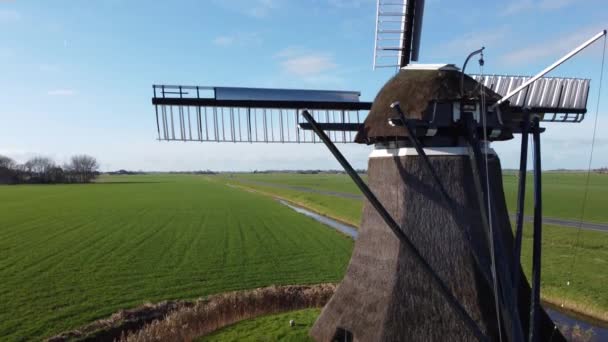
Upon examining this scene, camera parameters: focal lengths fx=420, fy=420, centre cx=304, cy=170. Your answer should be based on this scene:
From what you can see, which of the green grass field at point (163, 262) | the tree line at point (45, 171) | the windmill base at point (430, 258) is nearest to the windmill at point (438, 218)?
the windmill base at point (430, 258)

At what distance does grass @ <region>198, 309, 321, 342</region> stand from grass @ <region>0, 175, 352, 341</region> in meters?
6.02

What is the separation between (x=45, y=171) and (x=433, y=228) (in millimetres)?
152715

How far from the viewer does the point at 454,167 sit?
22.7 ft

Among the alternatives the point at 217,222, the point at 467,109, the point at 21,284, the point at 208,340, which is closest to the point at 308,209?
the point at 217,222

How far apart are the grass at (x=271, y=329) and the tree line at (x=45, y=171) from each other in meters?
139

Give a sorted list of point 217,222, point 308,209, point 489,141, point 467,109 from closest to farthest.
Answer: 1. point 467,109
2. point 489,141
3. point 217,222
4. point 308,209

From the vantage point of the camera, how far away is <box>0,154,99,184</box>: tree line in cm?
12375

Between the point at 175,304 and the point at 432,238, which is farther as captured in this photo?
the point at 175,304

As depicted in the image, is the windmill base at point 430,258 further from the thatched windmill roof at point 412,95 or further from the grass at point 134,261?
the grass at point 134,261

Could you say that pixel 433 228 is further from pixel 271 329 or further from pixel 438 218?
pixel 271 329

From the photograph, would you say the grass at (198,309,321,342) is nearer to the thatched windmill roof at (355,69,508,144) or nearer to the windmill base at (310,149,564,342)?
the windmill base at (310,149,564,342)

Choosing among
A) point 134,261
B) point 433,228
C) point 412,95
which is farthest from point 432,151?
point 134,261

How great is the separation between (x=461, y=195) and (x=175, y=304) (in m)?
11.7

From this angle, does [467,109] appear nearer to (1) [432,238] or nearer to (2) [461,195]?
(2) [461,195]
